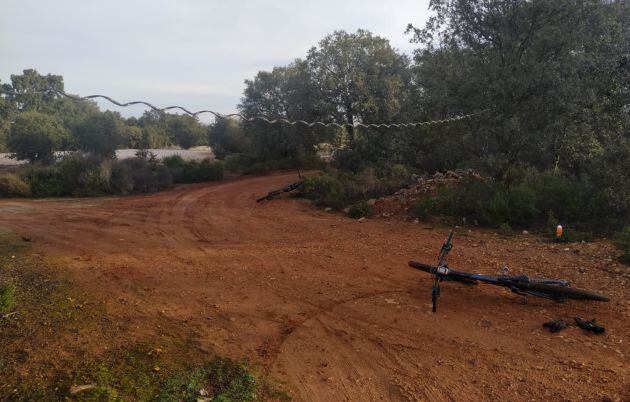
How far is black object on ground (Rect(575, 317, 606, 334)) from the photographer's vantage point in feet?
14.9

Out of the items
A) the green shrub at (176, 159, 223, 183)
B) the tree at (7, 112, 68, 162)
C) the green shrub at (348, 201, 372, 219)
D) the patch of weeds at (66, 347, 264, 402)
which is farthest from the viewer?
the tree at (7, 112, 68, 162)

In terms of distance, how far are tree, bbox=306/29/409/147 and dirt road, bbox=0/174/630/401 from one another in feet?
27.0

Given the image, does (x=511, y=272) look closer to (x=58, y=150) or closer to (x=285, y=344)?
(x=285, y=344)

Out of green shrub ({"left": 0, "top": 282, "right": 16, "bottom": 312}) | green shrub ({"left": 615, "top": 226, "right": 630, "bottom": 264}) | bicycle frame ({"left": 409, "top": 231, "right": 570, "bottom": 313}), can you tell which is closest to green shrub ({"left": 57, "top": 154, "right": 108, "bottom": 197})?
green shrub ({"left": 0, "top": 282, "right": 16, "bottom": 312})

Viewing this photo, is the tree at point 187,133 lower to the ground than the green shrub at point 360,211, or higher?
higher

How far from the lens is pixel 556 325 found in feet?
15.2

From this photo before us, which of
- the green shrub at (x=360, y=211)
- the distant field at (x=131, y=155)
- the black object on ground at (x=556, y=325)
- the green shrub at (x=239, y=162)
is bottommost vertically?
the black object on ground at (x=556, y=325)

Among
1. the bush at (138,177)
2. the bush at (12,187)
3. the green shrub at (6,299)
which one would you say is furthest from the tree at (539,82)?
the bush at (12,187)

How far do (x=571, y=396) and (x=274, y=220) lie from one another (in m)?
7.85

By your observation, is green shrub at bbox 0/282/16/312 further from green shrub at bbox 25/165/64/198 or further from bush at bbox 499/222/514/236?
green shrub at bbox 25/165/64/198

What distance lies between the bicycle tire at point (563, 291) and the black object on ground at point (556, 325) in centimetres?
37

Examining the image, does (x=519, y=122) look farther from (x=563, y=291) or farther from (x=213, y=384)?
(x=213, y=384)

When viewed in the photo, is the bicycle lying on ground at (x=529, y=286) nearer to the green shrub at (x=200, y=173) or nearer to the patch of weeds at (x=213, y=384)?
the patch of weeds at (x=213, y=384)

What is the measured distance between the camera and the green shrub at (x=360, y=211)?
10.7 m
